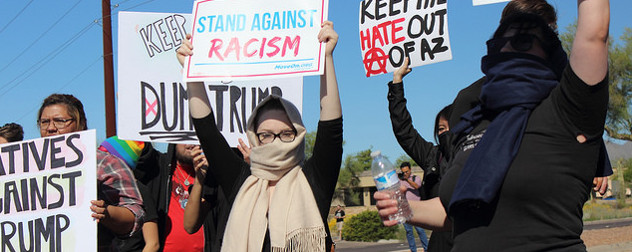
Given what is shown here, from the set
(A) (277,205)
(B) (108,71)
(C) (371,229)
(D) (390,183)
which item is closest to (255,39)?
(A) (277,205)

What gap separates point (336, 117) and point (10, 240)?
2041 millimetres

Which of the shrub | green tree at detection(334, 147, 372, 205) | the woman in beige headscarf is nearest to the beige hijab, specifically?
the woman in beige headscarf

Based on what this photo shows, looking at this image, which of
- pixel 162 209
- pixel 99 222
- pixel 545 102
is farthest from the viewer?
pixel 162 209

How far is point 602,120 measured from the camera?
2.24 metres

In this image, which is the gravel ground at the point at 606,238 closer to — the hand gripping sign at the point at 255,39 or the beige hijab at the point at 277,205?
the hand gripping sign at the point at 255,39

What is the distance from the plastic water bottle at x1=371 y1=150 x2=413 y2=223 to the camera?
2430mm

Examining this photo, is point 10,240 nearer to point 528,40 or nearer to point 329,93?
point 329,93

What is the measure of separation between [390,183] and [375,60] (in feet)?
12.0

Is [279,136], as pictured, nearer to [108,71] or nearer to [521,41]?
[521,41]

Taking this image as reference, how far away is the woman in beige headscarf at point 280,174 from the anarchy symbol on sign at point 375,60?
2.03 meters

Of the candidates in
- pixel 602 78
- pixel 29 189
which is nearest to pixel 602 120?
pixel 602 78

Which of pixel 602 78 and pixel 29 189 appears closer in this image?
pixel 602 78

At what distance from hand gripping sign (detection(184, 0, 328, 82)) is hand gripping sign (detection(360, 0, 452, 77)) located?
1.82 meters

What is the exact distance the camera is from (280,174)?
386cm
